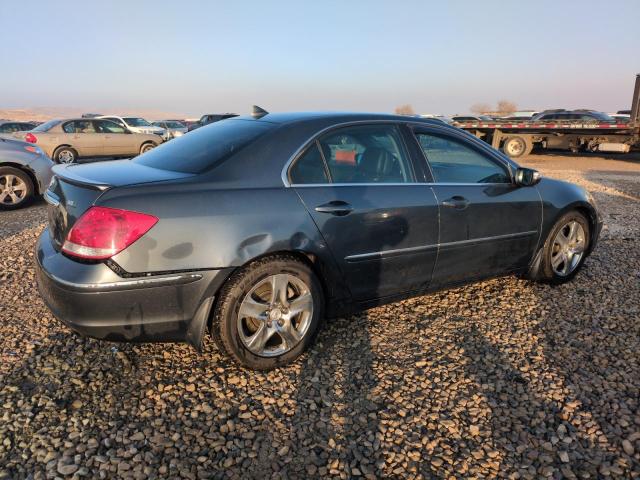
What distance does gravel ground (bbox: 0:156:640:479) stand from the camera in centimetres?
217


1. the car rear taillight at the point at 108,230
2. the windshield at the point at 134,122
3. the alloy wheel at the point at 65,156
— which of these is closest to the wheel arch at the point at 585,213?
the car rear taillight at the point at 108,230

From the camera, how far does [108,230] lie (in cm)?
238

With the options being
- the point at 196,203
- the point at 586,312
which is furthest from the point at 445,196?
the point at 196,203

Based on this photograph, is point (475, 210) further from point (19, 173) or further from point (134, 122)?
point (134, 122)

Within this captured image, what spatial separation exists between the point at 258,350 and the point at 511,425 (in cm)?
143

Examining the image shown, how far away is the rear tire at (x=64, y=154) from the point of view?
14.1 m

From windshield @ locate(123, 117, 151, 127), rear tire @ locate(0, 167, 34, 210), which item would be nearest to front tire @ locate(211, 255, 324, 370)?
rear tire @ locate(0, 167, 34, 210)

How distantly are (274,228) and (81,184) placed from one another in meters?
1.06

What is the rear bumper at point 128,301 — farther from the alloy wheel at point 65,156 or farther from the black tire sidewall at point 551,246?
the alloy wheel at point 65,156

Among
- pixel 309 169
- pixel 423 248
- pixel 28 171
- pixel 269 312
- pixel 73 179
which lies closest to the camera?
pixel 73 179

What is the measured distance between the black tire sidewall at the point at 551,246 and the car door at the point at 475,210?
215mm

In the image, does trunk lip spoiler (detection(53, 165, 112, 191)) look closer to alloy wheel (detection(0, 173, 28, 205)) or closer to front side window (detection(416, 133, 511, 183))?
front side window (detection(416, 133, 511, 183))

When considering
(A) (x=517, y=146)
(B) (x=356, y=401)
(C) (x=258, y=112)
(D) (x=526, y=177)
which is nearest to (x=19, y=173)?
(C) (x=258, y=112)

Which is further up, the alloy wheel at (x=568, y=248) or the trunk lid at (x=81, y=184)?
the trunk lid at (x=81, y=184)
